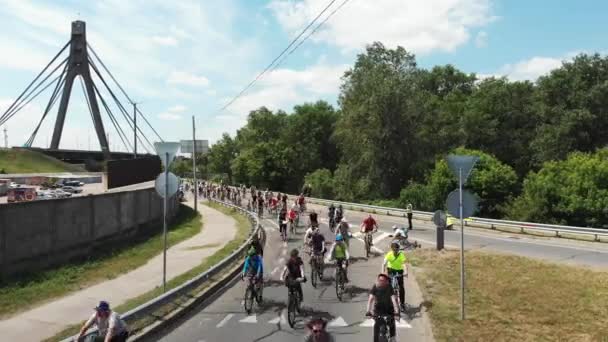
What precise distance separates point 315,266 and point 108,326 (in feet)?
26.0

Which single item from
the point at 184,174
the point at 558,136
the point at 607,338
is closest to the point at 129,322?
the point at 607,338

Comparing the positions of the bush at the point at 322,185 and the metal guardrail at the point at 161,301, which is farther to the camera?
the bush at the point at 322,185

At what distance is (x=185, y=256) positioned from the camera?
70.4ft

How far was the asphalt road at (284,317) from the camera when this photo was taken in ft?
33.3

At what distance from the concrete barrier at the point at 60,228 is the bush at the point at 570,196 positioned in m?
26.7

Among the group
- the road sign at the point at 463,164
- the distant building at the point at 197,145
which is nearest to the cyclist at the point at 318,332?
the road sign at the point at 463,164

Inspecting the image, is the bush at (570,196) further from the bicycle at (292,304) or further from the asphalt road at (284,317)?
the bicycle at (292,304)

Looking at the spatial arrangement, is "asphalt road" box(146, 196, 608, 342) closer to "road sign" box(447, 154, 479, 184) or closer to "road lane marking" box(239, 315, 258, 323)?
"road lane marking" box(239, 315, 258, 323)

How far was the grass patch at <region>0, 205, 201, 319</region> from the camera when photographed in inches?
543

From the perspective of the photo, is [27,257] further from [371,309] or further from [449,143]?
[449,143]

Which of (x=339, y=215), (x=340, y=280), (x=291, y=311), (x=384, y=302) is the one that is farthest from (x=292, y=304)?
(x=339, y=215)

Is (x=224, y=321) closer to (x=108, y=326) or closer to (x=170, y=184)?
(x=170, y=184)

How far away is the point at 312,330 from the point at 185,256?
1569 centimetres

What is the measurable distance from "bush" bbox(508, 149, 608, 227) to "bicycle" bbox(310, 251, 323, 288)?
26.2 m
